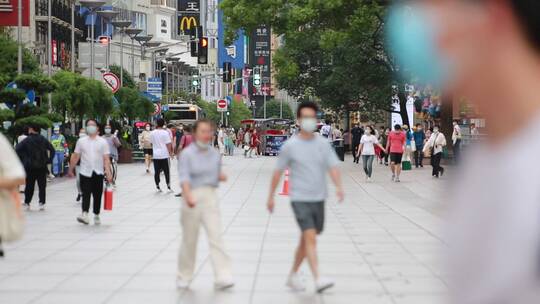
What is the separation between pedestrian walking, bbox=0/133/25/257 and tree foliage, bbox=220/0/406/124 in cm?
1650

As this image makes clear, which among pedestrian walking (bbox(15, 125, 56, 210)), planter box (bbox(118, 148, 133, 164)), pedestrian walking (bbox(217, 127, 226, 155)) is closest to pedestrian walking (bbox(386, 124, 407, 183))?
Result: pedestrian walking (bbox(15, 125, 56, 210))

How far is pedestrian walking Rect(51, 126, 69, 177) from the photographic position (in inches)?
1298

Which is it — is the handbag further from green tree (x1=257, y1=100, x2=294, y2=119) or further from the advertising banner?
green tree (x1=257, y1=100, x2=294, y2=119)

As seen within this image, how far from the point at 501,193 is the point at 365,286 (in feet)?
31.1

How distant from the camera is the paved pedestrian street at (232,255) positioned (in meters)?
10.3

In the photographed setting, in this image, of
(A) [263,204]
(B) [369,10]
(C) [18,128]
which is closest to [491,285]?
(A) [263,204]

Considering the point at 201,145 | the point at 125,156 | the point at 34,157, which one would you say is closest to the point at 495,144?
the point at 201,145

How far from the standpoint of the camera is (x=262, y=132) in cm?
6762

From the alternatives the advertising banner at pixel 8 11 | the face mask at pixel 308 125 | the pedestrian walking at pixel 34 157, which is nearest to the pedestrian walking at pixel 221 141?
the advertising banner at pixel 8 11

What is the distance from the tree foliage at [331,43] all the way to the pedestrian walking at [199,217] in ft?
42.7

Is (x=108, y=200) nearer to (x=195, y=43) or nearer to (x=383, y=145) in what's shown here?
(x=383, y=145)

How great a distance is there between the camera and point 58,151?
33594 millimetres

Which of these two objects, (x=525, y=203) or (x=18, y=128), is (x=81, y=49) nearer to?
(x=18, y=128)

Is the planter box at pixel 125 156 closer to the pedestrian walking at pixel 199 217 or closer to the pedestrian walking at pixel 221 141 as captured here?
the pedestrian walking at pixel 221 141
